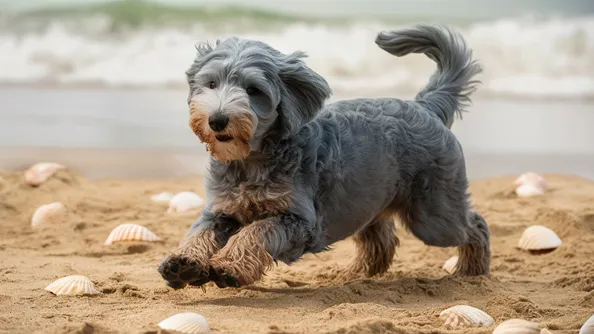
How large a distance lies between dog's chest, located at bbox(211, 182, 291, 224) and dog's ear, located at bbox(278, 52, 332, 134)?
1.11 feet

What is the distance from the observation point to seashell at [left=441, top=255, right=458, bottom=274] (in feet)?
21.6

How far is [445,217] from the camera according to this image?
6.04 m

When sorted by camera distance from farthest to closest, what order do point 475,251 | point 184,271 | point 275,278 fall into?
point 475,251 → point 275,278 → point 184,271

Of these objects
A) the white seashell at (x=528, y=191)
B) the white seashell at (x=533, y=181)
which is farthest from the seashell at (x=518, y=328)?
the white seashell at (x=533, y=181)

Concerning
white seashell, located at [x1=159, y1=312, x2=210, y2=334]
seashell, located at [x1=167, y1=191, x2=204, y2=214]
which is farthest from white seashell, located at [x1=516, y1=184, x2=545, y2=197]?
white seashell, located at [x1=159, y1=312, x2=210, y2=334]

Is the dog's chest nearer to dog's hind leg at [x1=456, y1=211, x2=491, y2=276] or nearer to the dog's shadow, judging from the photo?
the dog's shadow

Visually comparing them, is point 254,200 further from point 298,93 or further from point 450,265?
point 450,265

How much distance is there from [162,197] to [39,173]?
117 centimetres

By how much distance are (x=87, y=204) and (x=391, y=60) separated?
6.75 metres

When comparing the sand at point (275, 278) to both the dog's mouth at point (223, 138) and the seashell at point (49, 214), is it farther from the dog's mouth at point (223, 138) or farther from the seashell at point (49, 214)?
the dog's mouth at point (223, 138)

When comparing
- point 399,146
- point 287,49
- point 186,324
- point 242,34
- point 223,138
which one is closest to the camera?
point 186,324

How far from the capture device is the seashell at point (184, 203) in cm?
793

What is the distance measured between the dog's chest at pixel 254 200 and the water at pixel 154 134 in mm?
4803

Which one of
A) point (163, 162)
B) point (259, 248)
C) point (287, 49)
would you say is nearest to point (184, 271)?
point (259, 248)
